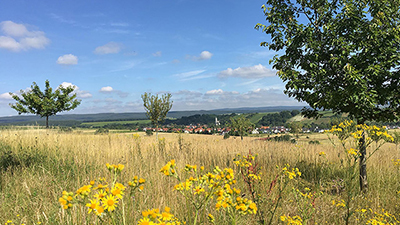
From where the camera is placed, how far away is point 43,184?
412 cm

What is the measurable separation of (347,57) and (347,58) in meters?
0.09

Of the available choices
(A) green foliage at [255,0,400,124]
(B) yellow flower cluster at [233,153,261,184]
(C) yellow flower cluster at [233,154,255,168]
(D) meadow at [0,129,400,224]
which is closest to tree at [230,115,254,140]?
(D) meadow at [0,129,400,224]

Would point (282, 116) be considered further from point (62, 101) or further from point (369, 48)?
point (369, 48)

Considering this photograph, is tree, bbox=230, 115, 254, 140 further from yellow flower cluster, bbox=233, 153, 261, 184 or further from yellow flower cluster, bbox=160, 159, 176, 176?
yellow flower cluster, bbox=160, 159, 176, 176

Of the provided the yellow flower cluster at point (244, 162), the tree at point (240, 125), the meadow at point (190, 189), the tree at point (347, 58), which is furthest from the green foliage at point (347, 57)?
the tree at point (240, 125)

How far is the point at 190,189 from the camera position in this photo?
4.92 feet

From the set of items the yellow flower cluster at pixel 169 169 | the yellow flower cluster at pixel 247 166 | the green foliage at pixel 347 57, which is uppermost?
the green foliage at pixel 347 57

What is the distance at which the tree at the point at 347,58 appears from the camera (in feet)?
14.7

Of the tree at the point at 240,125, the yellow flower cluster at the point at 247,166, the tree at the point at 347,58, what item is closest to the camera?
the yellow flower cluster at the point at 247,166

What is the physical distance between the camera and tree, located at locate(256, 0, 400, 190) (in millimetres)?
4488

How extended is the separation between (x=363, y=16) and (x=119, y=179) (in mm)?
6731

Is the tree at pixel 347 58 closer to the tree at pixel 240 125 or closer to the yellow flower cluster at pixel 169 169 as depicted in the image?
the yellow flower cluster at pixel 169 169

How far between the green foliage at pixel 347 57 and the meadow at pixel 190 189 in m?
1.42

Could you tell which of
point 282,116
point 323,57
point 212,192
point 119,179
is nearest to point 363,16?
point 323,57
